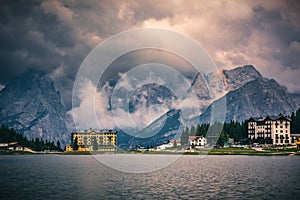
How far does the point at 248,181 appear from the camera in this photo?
242 ft

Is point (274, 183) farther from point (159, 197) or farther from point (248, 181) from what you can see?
point (159, 197)

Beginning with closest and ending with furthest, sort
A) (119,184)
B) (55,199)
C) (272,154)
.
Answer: (55,199)
(119,184)
(272,154)

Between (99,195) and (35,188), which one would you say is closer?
(99,195)

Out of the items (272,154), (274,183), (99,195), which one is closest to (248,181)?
(274,183)

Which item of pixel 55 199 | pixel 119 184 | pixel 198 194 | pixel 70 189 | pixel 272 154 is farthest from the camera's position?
pixel 272 154

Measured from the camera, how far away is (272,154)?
194 m

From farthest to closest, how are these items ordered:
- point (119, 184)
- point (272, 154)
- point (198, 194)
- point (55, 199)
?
point (272, 154) < point (119, 184) < point (198, 194) < point (55, 199)

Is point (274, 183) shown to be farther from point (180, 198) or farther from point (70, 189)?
point (70, 189)

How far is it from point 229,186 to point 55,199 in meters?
29.0

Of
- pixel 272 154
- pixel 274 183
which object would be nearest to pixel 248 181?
pixel 274 183

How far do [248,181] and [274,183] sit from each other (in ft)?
16.0

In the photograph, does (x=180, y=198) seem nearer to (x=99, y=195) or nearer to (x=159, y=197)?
(x=159, y=197)

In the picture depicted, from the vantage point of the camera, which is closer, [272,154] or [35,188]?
[35,188]

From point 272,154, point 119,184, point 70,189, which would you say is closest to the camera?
point 70,189
